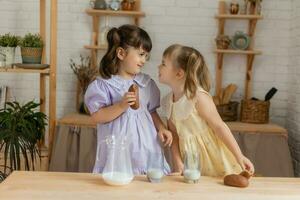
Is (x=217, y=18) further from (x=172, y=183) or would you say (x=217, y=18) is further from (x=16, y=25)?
(x=172, y=183)

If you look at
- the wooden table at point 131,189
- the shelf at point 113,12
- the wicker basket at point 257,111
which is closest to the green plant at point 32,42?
the shelf at point 113,12

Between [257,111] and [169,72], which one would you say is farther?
[257,111]

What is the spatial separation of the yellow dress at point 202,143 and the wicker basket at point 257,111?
1724 millimetres

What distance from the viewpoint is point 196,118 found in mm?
1755

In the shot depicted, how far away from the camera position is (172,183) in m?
1.44

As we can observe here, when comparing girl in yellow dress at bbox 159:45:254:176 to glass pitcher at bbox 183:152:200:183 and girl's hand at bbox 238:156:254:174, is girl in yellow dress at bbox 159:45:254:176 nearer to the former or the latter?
girl's hand at bbox 238:156:254:174

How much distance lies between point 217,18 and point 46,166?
197 centimetres

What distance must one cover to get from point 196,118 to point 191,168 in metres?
0.34

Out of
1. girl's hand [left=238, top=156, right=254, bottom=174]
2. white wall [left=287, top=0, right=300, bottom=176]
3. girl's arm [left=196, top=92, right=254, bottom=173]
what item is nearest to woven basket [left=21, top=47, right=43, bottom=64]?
girl's arm [left=196, top=92, right=254, bottom=173]

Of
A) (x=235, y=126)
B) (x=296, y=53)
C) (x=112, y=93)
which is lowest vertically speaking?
(x=235, y=126)

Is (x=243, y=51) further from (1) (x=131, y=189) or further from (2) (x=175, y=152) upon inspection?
(1) (x=131, y=189)

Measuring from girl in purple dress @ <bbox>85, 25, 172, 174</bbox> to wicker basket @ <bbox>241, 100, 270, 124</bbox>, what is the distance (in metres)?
1.73

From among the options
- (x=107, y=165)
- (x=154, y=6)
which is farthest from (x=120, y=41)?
(x=154, y=6)

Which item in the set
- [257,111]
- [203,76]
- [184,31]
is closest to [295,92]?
[257,111]
